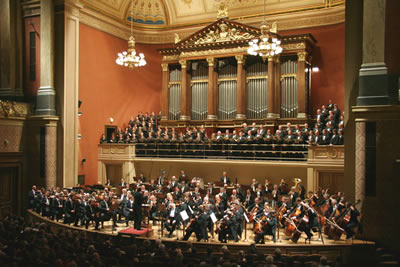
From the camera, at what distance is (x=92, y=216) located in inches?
459

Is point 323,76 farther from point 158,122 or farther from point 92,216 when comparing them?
point 92,216

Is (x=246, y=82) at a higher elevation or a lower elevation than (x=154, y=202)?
higher

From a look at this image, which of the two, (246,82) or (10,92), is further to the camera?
(246,82)

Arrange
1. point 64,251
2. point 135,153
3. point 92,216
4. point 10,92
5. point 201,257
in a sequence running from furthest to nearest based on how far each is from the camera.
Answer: point 135,153, point 10,92, point 92,216, point 201,257, point 64,251

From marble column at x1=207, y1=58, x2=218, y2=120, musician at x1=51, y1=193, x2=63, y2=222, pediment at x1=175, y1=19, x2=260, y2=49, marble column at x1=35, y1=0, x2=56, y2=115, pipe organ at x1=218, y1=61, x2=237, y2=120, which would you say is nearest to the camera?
musician at x1=51, y1=193, x2=63, y2=222

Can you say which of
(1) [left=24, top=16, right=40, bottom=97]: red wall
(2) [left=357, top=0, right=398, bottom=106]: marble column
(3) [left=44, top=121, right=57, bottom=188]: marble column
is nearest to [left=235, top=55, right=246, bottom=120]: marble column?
(2) [left=357, top=0, right=398, bottom=106]: marble column

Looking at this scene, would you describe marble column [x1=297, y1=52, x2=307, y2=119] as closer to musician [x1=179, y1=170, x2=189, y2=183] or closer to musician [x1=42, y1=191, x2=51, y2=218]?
musician [x1=179, y1=170, x2=189, y2=183]

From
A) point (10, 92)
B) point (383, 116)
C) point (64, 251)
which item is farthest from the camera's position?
point (10, 92)

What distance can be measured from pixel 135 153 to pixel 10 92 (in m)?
5.98

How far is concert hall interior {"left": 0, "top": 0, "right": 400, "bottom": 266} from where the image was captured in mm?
9781

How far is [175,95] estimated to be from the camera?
20.1 m

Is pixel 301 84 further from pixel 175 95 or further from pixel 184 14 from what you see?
pixel 184 14

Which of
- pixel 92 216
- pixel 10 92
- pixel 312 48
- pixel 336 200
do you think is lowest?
pixel 92 216

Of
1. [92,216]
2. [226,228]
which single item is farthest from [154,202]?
[226,228]
